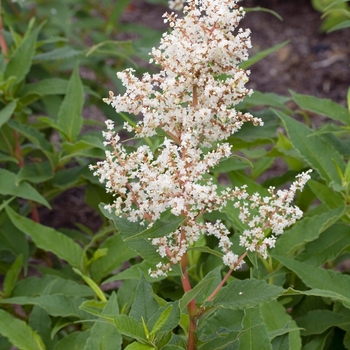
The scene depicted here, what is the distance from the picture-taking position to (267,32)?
6.47m

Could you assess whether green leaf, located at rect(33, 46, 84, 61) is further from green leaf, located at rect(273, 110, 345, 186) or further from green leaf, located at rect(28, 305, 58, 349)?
green leaf, located at rect(28, 305, 58, 349)

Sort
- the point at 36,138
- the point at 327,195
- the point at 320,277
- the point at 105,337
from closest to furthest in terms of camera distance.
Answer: the point at 105,337
the point at 320,277
the point at 327,195
the point at 36,138

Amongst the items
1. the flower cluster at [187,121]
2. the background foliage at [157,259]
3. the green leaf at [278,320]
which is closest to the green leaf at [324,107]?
the background foliage at [157,259]

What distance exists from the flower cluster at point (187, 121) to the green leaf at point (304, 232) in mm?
498

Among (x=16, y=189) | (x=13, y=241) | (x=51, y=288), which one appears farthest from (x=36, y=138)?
(x=51, y=288)

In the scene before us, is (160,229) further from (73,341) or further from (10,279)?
(10,279)

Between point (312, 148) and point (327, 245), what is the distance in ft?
1.12

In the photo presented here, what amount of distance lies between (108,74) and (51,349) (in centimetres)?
226

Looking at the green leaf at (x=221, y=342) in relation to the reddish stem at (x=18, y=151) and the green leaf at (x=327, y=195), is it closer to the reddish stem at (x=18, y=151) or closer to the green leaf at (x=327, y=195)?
the green leaf at (x=327, y=195)

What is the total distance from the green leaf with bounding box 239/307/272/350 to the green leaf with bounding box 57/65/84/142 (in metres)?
1.20

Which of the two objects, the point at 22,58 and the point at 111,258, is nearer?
the point at 111,258

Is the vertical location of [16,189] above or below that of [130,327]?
above

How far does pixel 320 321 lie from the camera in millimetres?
2010

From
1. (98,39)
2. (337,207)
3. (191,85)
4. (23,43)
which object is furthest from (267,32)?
(191,85)
